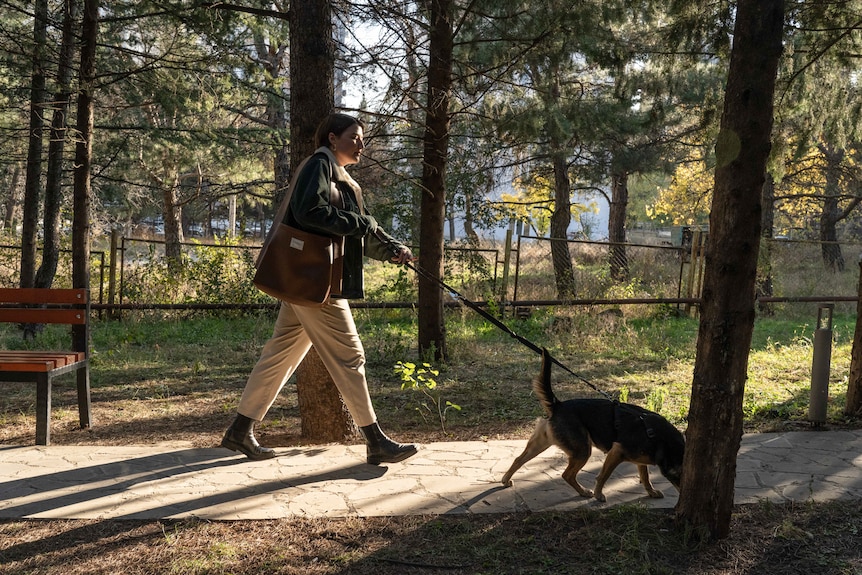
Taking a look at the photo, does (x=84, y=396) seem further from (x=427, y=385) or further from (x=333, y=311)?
(x=427, y=385)

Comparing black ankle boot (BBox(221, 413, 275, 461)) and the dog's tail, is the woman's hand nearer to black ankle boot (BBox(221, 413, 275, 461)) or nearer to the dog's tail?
the dog's tail

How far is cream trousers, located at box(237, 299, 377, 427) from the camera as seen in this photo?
449cm

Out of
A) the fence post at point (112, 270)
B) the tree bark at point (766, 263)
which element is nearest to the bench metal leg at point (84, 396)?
the fence post at point (112, 270)

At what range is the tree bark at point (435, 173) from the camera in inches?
332

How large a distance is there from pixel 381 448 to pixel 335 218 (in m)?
1.46

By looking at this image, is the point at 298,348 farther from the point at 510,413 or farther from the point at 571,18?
the point at 571,18

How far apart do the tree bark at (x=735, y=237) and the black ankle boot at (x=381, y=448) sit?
1858 mm

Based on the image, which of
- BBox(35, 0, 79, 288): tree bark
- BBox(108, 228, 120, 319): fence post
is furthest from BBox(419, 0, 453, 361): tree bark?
BBox(108, 228, 120, 319): fence post

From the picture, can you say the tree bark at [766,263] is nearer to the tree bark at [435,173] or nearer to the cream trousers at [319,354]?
the tree bark at [435,173]

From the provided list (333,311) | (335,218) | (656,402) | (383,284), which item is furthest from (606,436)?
(383,284)

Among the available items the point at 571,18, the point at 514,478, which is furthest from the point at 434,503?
the point at 571,18

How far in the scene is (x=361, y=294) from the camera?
4555 mm

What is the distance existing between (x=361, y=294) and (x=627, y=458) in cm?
177

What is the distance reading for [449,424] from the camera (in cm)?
627
